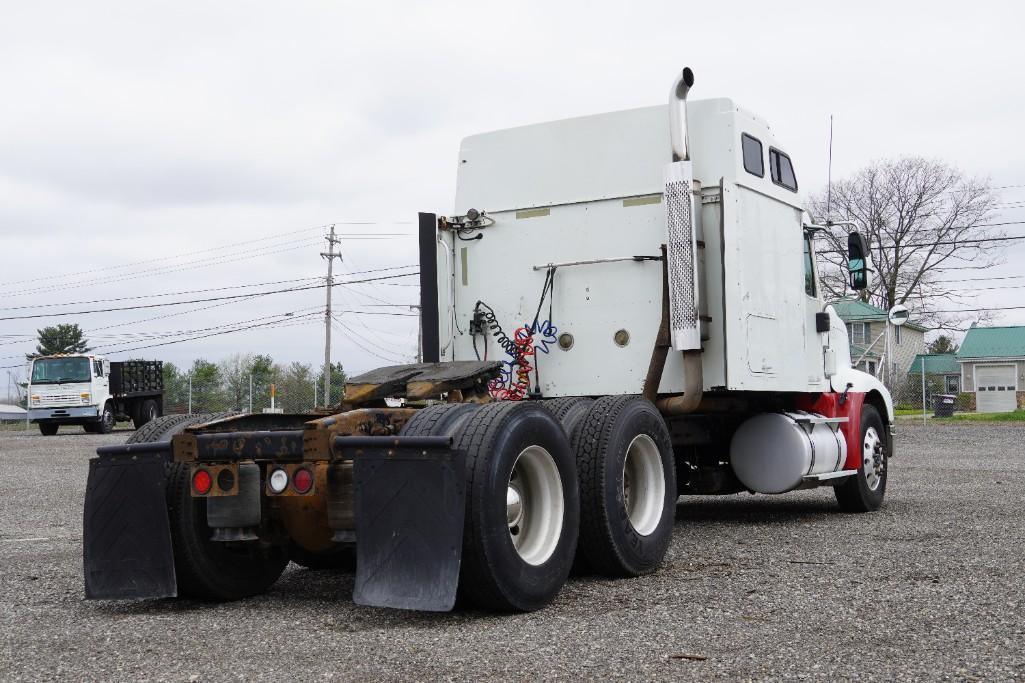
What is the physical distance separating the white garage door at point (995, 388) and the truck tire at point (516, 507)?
55452mm

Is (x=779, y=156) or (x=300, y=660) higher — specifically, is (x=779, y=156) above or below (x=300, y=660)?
above

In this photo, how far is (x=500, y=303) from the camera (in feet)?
29.9

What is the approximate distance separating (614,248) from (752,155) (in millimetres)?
1349

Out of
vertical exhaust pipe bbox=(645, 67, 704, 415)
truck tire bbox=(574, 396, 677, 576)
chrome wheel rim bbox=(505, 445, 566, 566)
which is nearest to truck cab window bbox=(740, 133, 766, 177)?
vertical exhaust pipe bbox=(645, 67, 704, 415)

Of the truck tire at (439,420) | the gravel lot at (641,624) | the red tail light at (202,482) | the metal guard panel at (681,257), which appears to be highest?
the metal guard panel at (681,257)

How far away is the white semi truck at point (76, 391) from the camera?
3612 cm

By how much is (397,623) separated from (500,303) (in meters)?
3.97

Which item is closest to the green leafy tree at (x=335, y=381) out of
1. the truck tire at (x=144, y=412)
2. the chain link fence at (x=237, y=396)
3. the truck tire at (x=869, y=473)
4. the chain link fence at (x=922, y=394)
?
the chain link fence at (x=237, y=396)

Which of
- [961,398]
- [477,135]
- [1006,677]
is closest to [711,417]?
[477,135]

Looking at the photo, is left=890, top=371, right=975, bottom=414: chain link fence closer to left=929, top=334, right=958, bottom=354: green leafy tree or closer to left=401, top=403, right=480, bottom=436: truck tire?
left=929, top=334, right=958, bottom=354: green leafy tree

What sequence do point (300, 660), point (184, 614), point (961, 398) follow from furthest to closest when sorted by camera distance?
point (961, 398)
point (184, 614)
point (300, 660)

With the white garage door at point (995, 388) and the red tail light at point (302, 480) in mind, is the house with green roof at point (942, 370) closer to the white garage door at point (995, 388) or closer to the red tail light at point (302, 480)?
the white garage door at point (995, 388)

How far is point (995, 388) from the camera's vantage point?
59500mm

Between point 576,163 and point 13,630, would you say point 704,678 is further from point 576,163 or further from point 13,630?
point 576,163
